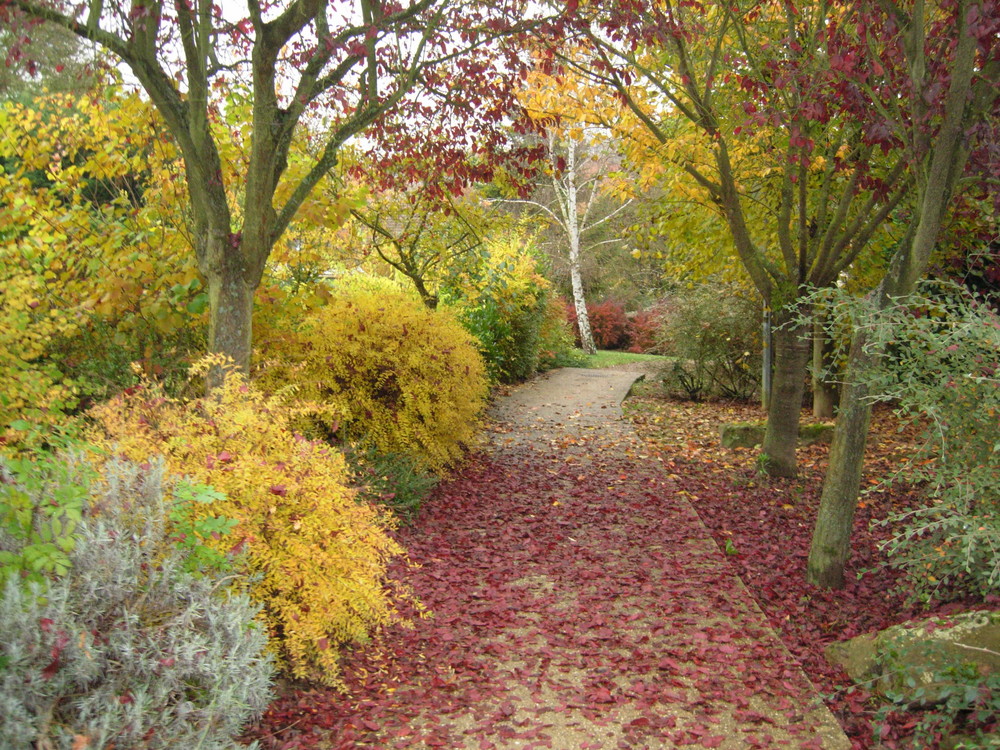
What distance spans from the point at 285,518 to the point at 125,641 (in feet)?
3.35

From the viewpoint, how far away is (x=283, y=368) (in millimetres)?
6672

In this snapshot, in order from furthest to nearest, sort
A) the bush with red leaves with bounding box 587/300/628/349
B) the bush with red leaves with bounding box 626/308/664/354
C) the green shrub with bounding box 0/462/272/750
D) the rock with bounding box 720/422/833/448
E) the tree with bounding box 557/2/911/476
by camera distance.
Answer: the bush with red leaves with bounding box 587/300/628/349 < the bush with red leaves with bounding box 626/308/664/354 < the rock with bounding box 720/422/833/448 < the tree with bounding box 557/2/911/476 < the green shrub with bounding box 0/462/272/750

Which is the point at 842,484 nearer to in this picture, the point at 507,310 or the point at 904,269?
the point at 904,269

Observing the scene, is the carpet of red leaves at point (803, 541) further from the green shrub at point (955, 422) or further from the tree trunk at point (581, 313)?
the tree trunk at point (581, 313)

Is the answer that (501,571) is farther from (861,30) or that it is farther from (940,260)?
(940,260)

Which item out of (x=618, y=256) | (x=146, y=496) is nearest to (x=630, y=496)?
(x=146, y=496)

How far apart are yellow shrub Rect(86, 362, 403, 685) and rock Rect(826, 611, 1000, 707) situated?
2.38 metres

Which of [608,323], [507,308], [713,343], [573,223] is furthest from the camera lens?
[608,323]

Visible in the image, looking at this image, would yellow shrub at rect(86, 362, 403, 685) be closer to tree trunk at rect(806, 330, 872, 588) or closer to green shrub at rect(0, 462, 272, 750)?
green shrub at rect(0, 462, 272, 750)

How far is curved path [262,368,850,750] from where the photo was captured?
3.41m

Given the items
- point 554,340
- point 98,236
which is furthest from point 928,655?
point 554,340

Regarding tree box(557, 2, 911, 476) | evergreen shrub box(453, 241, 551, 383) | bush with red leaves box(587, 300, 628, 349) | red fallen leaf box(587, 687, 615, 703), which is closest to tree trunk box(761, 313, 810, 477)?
tree box(557, 2, 911, 476)

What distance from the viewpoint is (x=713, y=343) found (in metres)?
12.4

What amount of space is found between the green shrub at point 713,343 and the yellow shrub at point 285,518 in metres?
9.05
